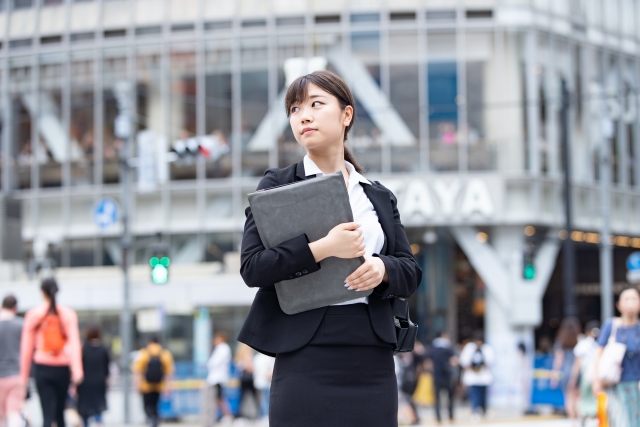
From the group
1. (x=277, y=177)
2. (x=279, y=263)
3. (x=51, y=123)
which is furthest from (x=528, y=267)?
(x=279, y=263)

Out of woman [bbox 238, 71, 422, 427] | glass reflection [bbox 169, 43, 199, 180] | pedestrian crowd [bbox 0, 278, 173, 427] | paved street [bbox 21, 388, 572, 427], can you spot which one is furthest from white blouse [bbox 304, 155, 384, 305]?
glass reflection [bbox 169, 43, 199, 180]

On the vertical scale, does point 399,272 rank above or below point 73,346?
above

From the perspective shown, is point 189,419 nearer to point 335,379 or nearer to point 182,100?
point 182,100

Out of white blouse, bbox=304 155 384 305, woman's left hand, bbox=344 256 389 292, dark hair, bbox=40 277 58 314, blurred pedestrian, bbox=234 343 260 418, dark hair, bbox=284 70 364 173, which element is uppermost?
dark hair, bbox=284 70 364 173

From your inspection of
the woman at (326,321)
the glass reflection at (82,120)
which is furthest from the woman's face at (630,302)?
the glass reflection at (82,120)

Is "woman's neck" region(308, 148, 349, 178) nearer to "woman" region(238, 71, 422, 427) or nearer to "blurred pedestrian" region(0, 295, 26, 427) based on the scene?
"woman" region(238, 71, 422, 427)

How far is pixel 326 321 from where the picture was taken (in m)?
3.20

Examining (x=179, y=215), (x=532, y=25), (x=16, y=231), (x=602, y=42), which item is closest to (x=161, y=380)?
(x=16, y=231)

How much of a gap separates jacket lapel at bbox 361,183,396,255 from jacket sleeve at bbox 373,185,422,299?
0.03 m

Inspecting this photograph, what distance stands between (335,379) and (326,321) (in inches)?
7.1

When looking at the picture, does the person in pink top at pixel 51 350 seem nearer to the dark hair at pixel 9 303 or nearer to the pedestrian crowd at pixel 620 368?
the dark hair at pixel 9 303

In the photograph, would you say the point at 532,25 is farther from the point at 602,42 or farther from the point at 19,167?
the point at 19,167

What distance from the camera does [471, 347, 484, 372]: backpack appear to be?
2141 cm

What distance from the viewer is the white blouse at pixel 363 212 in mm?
3379
